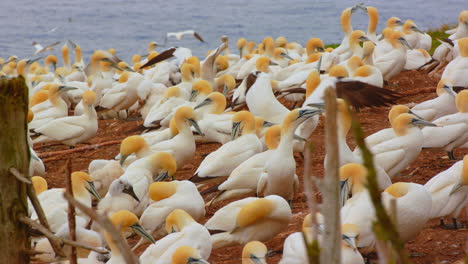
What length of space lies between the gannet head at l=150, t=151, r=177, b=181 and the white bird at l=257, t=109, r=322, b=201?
2.70ft

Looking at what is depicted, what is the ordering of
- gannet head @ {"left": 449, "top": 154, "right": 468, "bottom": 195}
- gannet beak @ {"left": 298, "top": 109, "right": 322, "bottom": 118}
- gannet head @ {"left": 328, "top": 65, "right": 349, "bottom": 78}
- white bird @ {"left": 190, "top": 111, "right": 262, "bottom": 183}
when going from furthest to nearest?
1. gannet head @ {"left": 328, "top": 65, "right": 349, "bottom": 78}
2. white bird @ {"left": 190, "top": 111, "right": 262, "bottom": 183}
3. gannet beak @ {"left": 298, "top": 109, "right": 322, "bottom": 118}
4. gannet head @ {"left": 449, "top": 154, "right": 468, "bottom": 195}

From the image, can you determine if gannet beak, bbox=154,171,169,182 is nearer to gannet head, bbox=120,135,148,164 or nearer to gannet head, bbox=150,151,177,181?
gannet head, bbox=150,151,177,181

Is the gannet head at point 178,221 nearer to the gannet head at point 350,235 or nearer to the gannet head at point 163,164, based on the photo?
the gannet head at point 350,235

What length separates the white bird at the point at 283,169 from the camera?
5.99 m

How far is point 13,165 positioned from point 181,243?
2.21 meters

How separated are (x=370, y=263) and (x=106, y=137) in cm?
570

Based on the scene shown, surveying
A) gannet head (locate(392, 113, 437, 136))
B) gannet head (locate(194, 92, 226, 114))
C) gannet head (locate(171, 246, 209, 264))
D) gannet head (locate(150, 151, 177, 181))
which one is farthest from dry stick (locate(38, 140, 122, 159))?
gannet head (locate(171, 246, 209, 264))

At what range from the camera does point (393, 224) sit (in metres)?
1.52

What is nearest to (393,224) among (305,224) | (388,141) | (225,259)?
(305,224)

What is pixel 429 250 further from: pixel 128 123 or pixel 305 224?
pixel 128 123

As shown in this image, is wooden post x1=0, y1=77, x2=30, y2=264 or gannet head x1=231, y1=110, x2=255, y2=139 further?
gannet head x1=231, y1=110, x2=255, y2=139

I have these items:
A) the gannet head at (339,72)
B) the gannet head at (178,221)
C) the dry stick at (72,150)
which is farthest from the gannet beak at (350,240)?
the dry stick at (72,150)

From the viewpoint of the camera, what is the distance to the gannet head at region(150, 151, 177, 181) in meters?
6.59

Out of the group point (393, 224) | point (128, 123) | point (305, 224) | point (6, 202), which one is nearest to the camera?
point (393, 224)
